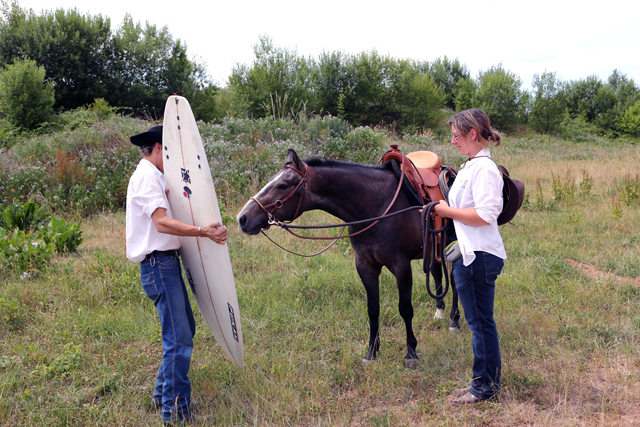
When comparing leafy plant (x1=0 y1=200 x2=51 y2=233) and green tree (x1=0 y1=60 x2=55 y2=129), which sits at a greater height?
green tree (x1=0 y1=60 x2=55 y2=129)

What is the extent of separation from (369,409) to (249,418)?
0.95 metres

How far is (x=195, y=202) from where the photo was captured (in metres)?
2.78

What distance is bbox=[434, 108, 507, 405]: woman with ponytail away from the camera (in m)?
2.54

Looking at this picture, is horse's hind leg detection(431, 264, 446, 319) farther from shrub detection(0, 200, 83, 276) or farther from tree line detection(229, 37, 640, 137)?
Result: tree line detection(229, 37, 640, 137)

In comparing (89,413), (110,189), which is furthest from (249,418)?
(110,189)

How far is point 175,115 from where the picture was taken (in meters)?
2.83

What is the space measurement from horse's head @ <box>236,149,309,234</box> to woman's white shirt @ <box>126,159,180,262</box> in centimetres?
66

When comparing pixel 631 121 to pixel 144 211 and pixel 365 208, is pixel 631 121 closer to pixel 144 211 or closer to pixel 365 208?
pixel 365 208

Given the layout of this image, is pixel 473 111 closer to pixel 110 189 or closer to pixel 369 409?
pixel 369 409

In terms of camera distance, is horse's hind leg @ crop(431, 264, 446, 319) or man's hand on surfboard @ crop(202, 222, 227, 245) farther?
horse's hind leg @ crop(431, 264, 446, 319)

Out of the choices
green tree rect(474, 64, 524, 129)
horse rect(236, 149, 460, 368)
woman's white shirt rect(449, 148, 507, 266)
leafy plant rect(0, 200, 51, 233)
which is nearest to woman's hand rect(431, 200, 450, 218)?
woman's white shirt rect(449, 148, 507, 266)

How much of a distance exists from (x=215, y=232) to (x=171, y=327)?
2.57 feet

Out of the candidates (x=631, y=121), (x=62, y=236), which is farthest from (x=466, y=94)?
(x=62, y=236)

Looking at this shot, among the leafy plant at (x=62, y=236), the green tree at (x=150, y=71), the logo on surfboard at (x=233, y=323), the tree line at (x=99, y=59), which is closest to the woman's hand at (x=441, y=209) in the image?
the logo on surfboard at (x=233, y=323)
